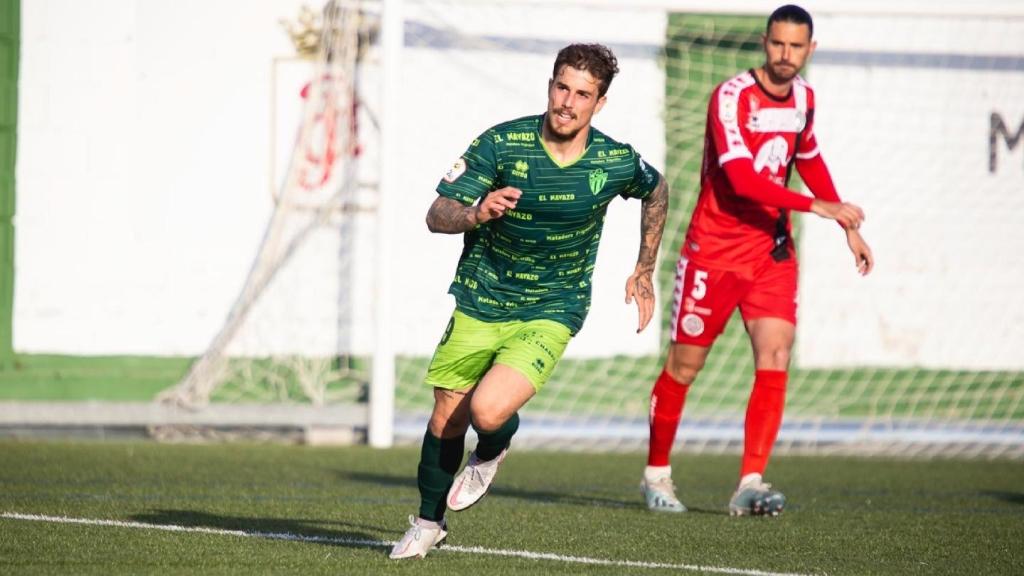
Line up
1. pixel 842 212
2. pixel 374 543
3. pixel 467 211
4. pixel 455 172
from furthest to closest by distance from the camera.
A: 1. pixel 842 212
2. pixel 374 543
3. pixel 455 172
4. pixel 467 211

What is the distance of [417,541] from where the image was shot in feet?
15.9

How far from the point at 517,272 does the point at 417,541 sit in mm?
913

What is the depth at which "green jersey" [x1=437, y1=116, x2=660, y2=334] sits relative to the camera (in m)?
4.91

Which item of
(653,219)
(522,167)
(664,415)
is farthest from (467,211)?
(664,415)

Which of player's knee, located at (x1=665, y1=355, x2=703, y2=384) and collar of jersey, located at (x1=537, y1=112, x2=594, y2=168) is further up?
collar of jersey, located at (x1=537, y1=112, x2=594, y2=168)

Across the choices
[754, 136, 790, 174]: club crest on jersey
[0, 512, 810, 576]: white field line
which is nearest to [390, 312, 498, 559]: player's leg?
[0, 512, 810, 576]: white field line

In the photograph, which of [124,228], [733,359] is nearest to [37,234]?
[124,228]

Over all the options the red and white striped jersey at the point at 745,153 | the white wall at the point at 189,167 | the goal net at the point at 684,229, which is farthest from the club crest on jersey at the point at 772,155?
the white wall at the point at 189,167

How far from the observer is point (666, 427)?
22.2 feet

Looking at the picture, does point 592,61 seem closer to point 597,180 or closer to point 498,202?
point 597,180

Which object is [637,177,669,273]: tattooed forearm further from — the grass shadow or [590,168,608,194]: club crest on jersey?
the grass shadow

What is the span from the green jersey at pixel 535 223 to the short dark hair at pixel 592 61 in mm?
231

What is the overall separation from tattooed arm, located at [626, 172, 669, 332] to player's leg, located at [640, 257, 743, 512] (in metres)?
1.37

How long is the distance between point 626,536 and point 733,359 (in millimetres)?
6043
